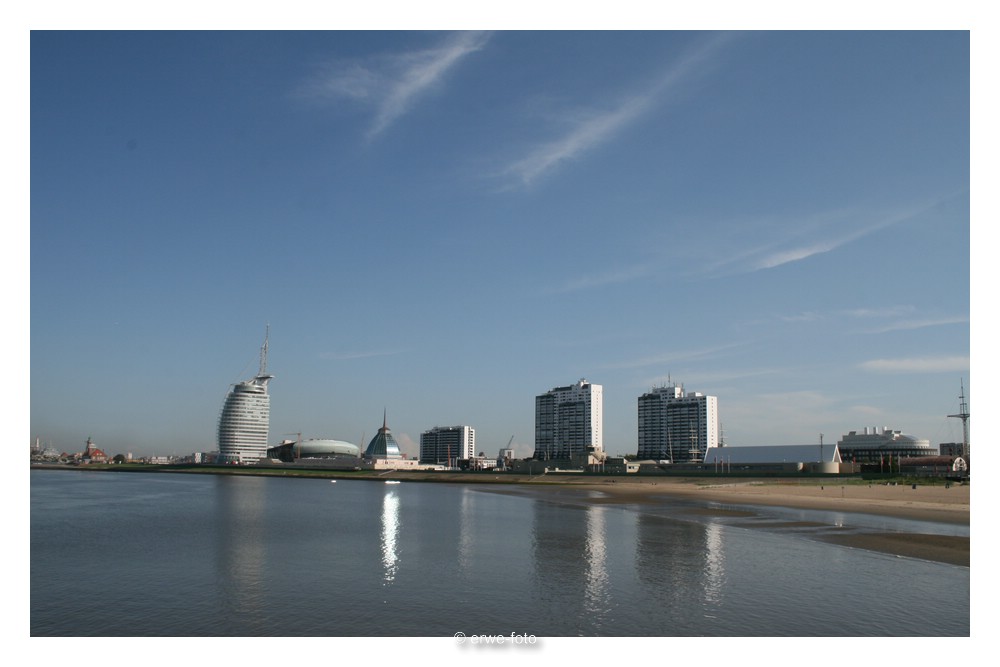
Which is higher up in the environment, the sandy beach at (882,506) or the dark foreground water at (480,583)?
the dark foreground water at (480,583)

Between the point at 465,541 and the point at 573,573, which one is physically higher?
the point at 573,573

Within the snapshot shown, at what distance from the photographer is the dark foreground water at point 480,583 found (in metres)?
25.7

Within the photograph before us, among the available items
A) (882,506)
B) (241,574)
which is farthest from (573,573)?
(882,506)

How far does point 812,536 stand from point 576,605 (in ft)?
98.7

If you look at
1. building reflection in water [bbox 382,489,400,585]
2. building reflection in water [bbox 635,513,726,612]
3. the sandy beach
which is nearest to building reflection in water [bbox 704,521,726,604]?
building reflection in water [bbox 635,513,726,612]

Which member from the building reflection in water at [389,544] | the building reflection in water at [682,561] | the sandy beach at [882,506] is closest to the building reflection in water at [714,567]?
the building reflection in water at [682,561]

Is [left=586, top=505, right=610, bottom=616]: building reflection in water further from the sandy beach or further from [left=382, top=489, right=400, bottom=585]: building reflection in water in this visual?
the sandy beach

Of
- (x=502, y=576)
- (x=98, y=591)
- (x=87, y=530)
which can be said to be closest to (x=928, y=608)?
(x=502, y=576)

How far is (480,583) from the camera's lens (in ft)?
108

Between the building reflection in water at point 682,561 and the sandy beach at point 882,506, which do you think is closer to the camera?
the building reflection in water at point 682,561

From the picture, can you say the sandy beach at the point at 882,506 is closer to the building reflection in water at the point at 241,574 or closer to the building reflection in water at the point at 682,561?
the building reflection in water at the point at 682,561

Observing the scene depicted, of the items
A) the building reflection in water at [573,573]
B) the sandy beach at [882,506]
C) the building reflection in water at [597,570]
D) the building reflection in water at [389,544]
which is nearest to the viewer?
the building reflection in water at [573,573]

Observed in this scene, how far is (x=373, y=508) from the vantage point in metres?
86.1

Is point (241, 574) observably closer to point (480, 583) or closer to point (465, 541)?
point (480, 583)
